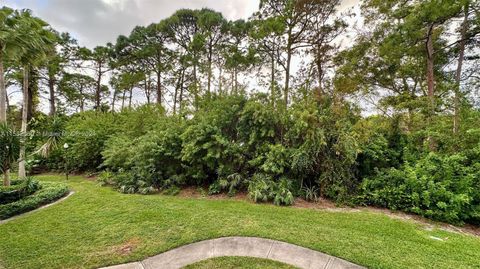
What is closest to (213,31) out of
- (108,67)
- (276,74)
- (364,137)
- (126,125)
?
(276,74)

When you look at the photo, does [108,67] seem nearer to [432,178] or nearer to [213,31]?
[213,31]

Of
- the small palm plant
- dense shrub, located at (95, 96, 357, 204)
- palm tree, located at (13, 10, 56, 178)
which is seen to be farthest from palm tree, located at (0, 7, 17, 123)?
dense shrub, located at (95, 96, 357, 204)

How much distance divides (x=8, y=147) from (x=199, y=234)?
5.89 m

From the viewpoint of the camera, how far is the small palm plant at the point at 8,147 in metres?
5.70

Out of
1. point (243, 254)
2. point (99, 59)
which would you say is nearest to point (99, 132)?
point (243, 254)

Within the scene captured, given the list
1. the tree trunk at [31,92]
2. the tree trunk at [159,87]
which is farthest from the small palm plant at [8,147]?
the tree trunk at [159,87]

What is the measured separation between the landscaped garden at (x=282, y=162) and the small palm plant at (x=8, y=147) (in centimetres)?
Answer: 3

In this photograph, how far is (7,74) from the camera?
43.3ft

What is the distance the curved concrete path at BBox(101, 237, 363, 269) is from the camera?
2.98m

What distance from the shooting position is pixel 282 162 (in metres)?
5.87

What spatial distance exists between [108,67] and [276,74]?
14440 millimetres

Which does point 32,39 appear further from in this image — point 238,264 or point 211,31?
point 211,31

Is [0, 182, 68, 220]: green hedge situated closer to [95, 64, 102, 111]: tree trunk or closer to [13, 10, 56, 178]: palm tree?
[13, 10, 56, 178]: palm tree

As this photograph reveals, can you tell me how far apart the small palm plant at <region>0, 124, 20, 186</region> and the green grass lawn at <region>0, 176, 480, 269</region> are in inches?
77.1
